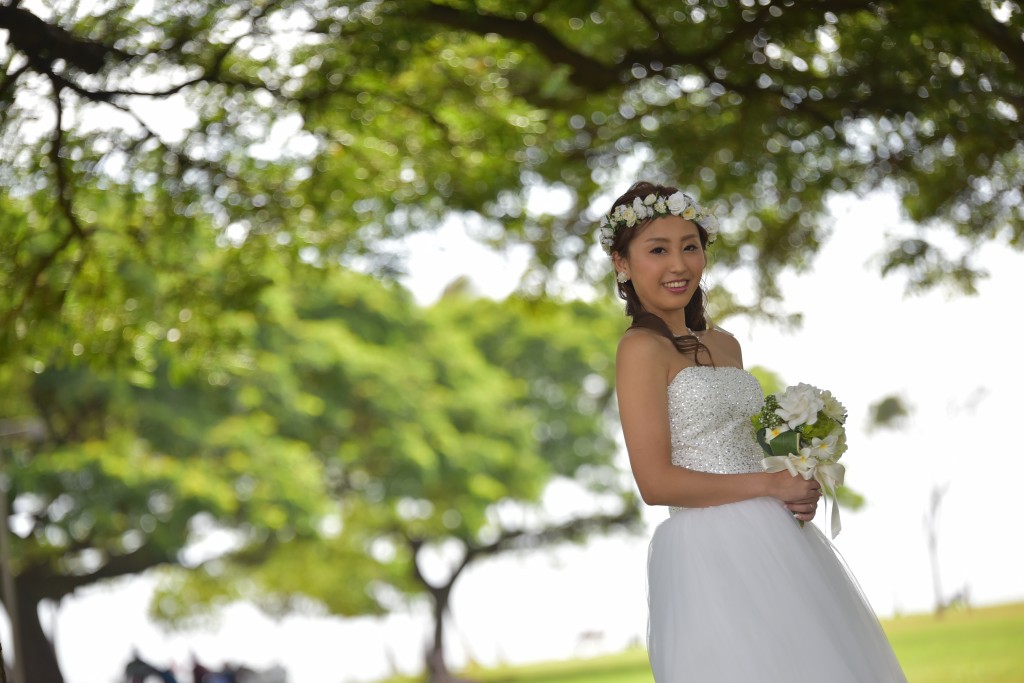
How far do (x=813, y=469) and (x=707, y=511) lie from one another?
0.34 metres

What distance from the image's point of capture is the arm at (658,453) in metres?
3.64

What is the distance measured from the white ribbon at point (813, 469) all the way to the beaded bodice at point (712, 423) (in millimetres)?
93

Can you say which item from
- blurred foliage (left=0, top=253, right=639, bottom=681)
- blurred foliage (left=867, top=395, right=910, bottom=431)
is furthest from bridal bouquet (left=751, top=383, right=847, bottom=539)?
blurred foliage (left=867, top=395, right=910, bottom=431)

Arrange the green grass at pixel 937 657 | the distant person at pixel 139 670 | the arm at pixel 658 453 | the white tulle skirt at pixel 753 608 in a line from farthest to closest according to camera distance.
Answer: the green grass at pixel 937 657 < the distant person at pixel 139 670 < the arm at pixel 658 453 < the white tulle skirt at pixel 753 608

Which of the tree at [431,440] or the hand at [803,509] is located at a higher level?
the hand at [803,509]

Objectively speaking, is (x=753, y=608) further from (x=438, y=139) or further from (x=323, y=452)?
(x=323, y=452)

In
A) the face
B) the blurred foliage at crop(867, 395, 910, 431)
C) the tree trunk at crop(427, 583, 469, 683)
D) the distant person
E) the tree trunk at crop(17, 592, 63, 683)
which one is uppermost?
the face

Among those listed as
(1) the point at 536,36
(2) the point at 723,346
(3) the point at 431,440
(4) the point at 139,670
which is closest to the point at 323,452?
(3) the point at 431,440

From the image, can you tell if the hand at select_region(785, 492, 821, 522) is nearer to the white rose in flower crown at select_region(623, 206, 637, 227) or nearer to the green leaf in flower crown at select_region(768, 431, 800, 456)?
the green leaf in flower crown at select_region(768, 431, 800, 456)

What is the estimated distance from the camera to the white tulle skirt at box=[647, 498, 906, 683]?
11.5 ft

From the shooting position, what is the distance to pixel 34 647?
68.6ft

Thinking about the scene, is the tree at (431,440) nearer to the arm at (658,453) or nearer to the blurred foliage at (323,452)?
the blurred foliage at (323,452)

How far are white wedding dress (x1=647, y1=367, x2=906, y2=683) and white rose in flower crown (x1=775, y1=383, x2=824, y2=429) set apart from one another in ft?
0.66

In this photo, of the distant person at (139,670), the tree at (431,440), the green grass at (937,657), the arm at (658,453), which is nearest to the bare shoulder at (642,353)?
the arm at (658,453)
